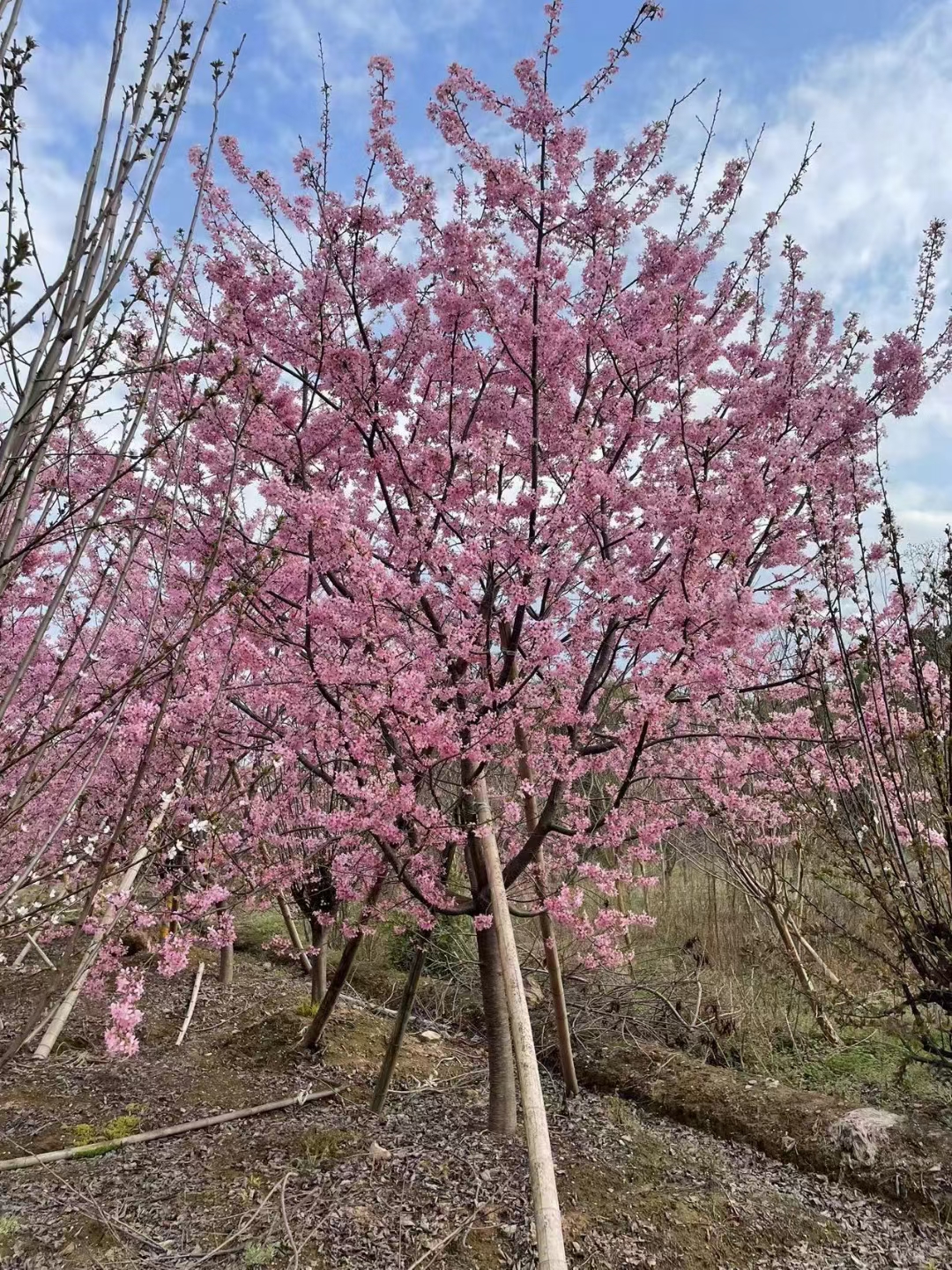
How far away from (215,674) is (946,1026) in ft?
15.5

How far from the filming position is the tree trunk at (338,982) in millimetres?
4879

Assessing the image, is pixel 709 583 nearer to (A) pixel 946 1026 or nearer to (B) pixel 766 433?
(B) pixel 766 433

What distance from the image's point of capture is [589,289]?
4430 mm

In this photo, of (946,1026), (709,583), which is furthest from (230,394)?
(946,1026)

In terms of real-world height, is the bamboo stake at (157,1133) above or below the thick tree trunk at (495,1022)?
below

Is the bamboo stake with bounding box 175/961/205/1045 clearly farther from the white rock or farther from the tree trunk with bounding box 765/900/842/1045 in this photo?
the tree trunk with bounding box 765/900/842/1045

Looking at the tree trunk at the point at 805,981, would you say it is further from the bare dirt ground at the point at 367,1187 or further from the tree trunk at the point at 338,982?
the tree trunk at the point at 338,982

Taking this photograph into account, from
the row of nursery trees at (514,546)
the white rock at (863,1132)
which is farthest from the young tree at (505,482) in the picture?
the white rock at (863,1132)

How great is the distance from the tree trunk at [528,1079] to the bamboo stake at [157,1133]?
74.9 inches

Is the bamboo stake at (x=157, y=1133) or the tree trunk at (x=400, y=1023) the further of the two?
the tree trunk at (x=400, y=1023)

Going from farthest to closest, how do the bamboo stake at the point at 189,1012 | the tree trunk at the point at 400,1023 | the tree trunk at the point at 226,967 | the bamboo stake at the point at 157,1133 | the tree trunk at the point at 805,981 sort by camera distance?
the tree trunk at the point at 226,967 < the tree trunk at the point at 805,981 < the bamboo stake at the point at 189,1012 < the tree trunk at the point at 400,1023 < the bamboo stake at the point at 157,1133

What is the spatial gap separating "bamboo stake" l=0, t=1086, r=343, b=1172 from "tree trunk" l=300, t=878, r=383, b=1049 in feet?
1.53

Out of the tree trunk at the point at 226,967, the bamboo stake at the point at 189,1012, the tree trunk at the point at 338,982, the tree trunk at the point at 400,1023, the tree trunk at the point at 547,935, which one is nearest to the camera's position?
the tree trunk at the point at 400,1023

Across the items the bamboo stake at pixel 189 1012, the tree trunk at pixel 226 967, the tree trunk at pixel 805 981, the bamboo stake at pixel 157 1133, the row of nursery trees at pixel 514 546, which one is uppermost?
the row of nursery trees at pixel 514 546
